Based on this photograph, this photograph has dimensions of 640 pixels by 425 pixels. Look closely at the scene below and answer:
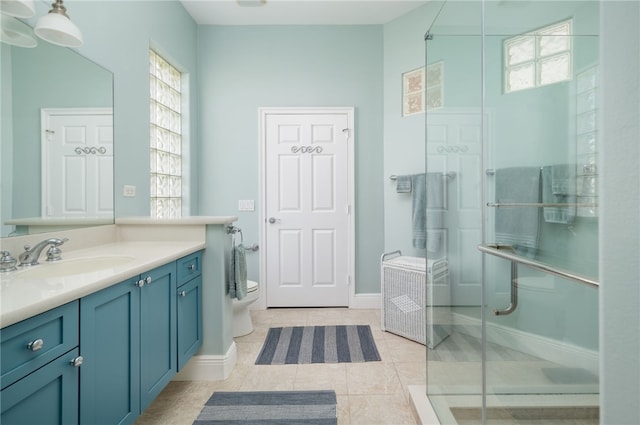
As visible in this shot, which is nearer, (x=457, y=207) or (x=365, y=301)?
(x=457, y=207)

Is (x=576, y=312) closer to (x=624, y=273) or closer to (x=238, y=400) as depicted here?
(x=624, y=273)

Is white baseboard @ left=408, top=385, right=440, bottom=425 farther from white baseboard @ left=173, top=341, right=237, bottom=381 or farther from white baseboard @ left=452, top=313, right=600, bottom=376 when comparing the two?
white baseboard @ left=173, top=341, right=237, bottom=381

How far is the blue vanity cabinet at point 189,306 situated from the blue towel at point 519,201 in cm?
163

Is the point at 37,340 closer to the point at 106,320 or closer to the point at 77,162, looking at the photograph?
the point at 106,320

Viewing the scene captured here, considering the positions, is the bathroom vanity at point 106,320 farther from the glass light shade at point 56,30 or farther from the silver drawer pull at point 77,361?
the glass light shade at point 56,30

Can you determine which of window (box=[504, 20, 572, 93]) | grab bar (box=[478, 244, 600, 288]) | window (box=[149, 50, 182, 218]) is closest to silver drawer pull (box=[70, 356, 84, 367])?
grab bar (box=[478, 244, 600, 288])

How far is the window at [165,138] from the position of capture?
2.58 meters

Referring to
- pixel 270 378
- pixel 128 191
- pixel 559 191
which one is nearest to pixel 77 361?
pixel 270 378

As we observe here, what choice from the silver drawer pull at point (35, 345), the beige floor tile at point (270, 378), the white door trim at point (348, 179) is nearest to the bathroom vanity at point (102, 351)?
the silver drawer pull at point (35, 345)

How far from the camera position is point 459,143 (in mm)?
1508

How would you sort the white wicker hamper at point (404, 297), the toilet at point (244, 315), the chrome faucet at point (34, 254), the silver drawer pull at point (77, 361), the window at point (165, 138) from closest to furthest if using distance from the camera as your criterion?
the silver drawer pull at point (77, 361) → the chrome faucet at point (34, 254) → the white wicker hamper at point (404, 297) → the toilet at point (244, 315) → the window at point (165, 138)

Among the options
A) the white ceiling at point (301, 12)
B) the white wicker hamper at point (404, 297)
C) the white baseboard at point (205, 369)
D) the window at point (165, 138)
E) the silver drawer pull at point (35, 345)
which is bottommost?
the white baseboard at point (205, 369)

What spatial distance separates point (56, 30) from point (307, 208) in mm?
2246

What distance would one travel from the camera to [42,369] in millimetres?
815
